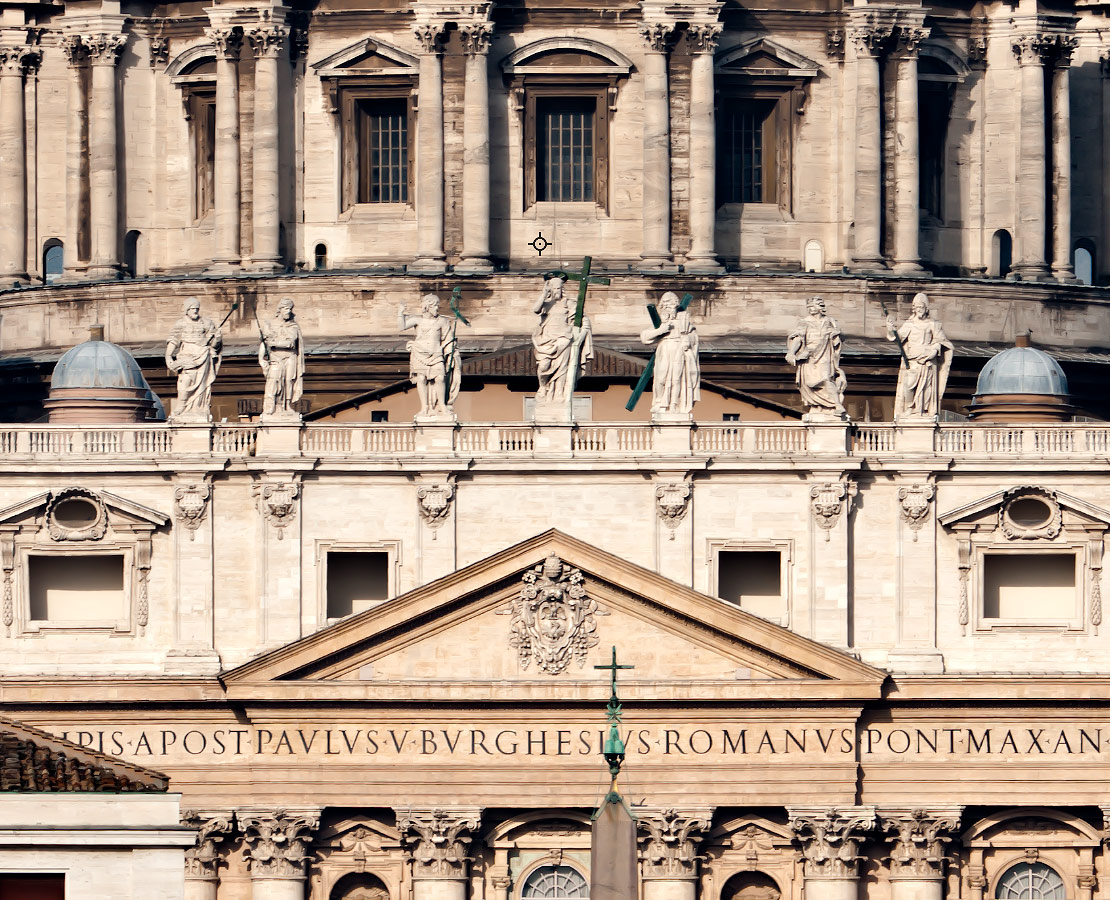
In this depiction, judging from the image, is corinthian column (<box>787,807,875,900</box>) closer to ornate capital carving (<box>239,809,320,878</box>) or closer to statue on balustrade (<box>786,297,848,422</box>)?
statue on balustrade (<box>786,297,848,422</box>)

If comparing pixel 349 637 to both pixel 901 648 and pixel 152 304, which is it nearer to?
pixel 901 648

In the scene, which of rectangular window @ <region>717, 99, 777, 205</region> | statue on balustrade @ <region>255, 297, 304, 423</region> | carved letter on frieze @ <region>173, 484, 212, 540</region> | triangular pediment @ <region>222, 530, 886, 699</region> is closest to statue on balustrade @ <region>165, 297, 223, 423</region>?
statue on balustrade @ <region>255, 297, 304, 423</region>

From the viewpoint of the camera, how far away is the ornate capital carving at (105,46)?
474ft

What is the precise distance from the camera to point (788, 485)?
122m

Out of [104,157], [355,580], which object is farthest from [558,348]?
[104,157]

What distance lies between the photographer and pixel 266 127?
142 m

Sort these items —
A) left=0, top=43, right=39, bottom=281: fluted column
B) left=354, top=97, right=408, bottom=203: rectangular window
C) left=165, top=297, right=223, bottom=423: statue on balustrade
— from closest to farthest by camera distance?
left=165, top=297, right=223, bottom=423: statue on balustrade → left=354, top=97, right=408, bottom=203: rectangular window → left=0, top=43, right=39, bottom=281: fluted column

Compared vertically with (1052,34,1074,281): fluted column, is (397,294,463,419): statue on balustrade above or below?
below

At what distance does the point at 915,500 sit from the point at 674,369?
19.6 ft

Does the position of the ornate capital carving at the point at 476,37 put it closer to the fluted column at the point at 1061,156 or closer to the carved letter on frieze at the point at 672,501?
the fluted column at the point at 1061,156

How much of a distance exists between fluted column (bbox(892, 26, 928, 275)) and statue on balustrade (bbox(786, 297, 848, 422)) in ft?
64.5

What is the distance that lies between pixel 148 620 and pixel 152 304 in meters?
19.8

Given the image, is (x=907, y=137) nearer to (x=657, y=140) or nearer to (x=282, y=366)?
(x=657, y=140)

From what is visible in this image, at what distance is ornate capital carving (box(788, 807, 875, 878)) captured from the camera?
398 feet
